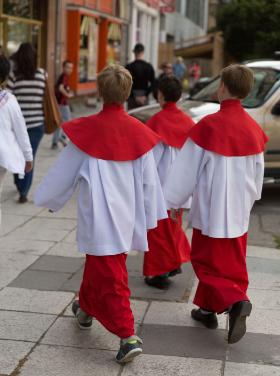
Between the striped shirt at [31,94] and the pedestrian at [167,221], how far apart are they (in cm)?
300

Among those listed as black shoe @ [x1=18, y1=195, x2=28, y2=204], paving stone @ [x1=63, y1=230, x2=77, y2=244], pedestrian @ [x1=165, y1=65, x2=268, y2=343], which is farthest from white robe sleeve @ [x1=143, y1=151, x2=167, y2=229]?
black shoe @ [x1=18, y1=195, x2=28, y2=204]

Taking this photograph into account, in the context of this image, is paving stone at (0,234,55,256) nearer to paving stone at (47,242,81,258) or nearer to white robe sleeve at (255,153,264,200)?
paving stone at (47,242,81,258)

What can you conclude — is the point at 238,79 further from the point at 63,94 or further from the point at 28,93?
the point at 63,94

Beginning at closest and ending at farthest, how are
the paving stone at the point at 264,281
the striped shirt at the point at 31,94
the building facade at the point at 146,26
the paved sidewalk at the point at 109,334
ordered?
the paved sidewalk at the point at 109,334 → the paving stone at the point at 264,281 → the striped shirt at the point at 31,94 → the building facade at the point at 146,26

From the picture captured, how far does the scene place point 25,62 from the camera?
7.62 metres

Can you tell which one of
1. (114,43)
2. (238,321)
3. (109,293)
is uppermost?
(114,43)

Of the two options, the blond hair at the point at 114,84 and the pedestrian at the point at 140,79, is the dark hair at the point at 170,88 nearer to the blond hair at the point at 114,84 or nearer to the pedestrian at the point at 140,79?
the blond hair at the point at 114,84

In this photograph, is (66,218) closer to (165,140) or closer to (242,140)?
(165,140)

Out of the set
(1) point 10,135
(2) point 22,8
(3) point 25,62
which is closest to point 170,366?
(1) point 10,135

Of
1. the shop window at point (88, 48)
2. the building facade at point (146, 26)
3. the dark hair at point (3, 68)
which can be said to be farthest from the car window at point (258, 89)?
the building facade at point (146, 26)

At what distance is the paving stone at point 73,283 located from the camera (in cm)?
499

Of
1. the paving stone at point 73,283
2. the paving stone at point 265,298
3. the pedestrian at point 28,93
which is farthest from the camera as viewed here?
the pedestrian at point 28,93

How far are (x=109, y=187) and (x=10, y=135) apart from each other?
197cm

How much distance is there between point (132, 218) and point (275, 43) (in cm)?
1613
